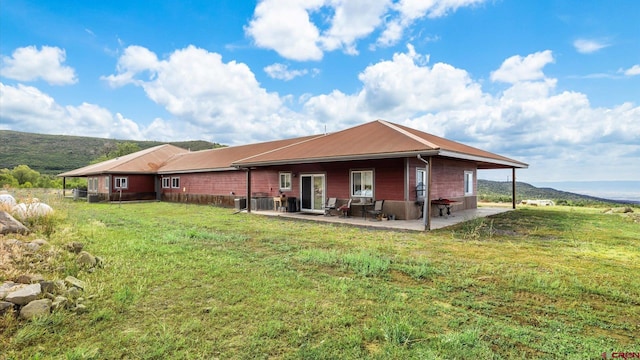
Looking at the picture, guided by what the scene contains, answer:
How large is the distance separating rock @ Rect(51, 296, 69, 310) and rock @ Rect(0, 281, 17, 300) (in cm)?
46

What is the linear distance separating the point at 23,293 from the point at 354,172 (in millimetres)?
10213

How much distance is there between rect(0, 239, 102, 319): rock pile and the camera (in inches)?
128

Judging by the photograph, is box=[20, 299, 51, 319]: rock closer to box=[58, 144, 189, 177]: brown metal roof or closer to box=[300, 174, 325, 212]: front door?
box=[300, 174, 325, 212]: front door

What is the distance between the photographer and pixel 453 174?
14.2 metres

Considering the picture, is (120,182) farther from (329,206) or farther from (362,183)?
(362,183)

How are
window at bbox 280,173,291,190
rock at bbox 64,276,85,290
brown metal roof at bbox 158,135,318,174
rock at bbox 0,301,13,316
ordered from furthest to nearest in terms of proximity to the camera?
1. brown metal roof at bbox 158,135,318,174
2. window at bbox 280,173,291,190
3. rock at bbox 64,276,85,290
4. rock at bbox 0,301,13,316

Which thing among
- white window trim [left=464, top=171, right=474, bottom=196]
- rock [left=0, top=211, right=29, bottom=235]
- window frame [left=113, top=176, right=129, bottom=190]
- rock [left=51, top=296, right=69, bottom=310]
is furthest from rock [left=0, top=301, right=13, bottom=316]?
window frame [left=113, top=176, right=129, bottom=190]

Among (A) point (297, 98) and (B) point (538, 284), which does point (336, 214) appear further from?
(A) point (297, 98)

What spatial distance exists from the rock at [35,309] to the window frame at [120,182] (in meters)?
22.0

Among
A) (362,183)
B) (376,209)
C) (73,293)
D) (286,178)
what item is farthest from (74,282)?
(286,178)

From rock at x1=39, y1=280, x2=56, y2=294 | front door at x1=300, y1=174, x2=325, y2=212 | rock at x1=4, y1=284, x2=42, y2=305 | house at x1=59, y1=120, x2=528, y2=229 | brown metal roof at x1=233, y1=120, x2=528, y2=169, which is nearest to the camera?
rock at x1=4, y1=284, x2=42, y2=305

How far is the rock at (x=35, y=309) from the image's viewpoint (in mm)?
3209

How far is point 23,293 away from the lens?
11.2ft

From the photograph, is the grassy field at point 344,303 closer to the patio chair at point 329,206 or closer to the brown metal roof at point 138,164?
the patio chair at point 329,206
